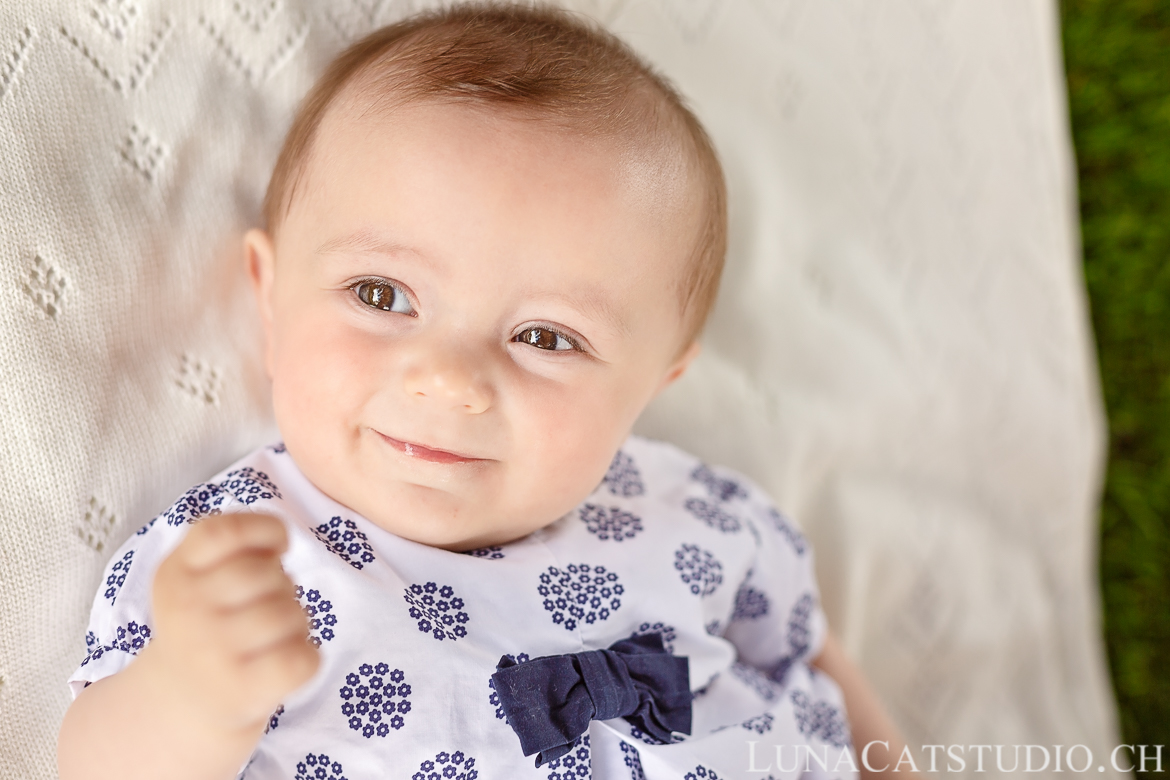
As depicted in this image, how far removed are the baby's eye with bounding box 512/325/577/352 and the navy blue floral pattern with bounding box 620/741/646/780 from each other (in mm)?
429

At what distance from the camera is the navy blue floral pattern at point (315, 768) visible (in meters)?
0.80

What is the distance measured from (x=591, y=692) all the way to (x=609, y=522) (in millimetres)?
209

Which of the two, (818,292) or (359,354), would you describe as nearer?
(359,354)

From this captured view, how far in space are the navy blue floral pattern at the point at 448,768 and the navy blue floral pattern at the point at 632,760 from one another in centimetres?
18

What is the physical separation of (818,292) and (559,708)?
2.86ft

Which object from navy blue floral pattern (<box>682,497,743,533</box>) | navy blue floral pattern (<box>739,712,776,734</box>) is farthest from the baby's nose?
navy blue floral pattern (<box>739,712,776,734</box>)

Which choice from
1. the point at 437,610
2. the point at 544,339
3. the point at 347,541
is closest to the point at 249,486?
the point at 347,541

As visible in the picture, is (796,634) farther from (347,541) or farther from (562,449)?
(347,541)

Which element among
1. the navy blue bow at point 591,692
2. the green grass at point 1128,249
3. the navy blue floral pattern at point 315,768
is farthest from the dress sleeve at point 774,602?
the green grass at point 1128,249

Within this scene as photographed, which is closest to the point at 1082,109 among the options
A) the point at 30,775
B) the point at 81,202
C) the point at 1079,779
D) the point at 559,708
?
the point at 1079,779

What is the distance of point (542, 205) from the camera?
797mm

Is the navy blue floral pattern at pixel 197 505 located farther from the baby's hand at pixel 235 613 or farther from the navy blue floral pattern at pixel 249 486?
the baby's hand at pixel 235 613

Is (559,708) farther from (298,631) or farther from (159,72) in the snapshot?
(159,72)

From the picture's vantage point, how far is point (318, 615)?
81 cm
